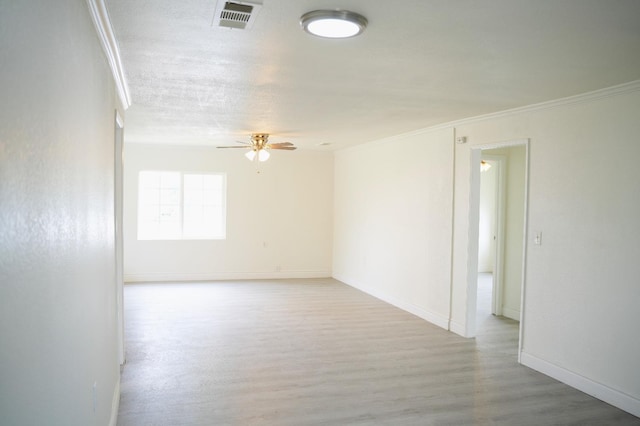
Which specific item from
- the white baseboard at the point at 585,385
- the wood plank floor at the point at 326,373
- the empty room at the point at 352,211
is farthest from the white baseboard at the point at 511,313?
the white baseboard at the point at 585,385

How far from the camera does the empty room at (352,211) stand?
57.5 inches

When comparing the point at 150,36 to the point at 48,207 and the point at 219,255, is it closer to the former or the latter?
the point at 48,207

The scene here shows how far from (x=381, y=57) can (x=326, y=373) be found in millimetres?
2672

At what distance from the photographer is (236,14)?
226 cm

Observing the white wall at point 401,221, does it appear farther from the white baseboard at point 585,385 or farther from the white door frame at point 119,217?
the white door frame at point 119,217

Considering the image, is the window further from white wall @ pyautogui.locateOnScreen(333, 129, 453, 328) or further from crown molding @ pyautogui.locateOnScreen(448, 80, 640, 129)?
crown molding @ pyautogui.locateOnScreen(448, 80, 640, 129)

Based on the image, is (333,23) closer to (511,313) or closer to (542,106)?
(542,106)

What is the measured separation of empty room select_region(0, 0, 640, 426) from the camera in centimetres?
146

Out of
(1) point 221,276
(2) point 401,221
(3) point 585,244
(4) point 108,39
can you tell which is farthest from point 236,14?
(1) point 221,276

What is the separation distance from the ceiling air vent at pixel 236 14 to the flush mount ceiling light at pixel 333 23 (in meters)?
0.25

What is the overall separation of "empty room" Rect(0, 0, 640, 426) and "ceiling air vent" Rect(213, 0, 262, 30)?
0.01 meters

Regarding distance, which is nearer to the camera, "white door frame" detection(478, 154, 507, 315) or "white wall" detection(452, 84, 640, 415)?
"white wall" detection(452, 84, 640, 415)

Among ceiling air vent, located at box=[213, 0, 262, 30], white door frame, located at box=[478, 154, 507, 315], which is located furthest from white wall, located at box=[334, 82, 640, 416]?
ceiling air vent, located at box=[213, 0, 262, 30]

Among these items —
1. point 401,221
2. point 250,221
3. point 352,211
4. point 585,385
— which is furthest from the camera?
point 250,221
